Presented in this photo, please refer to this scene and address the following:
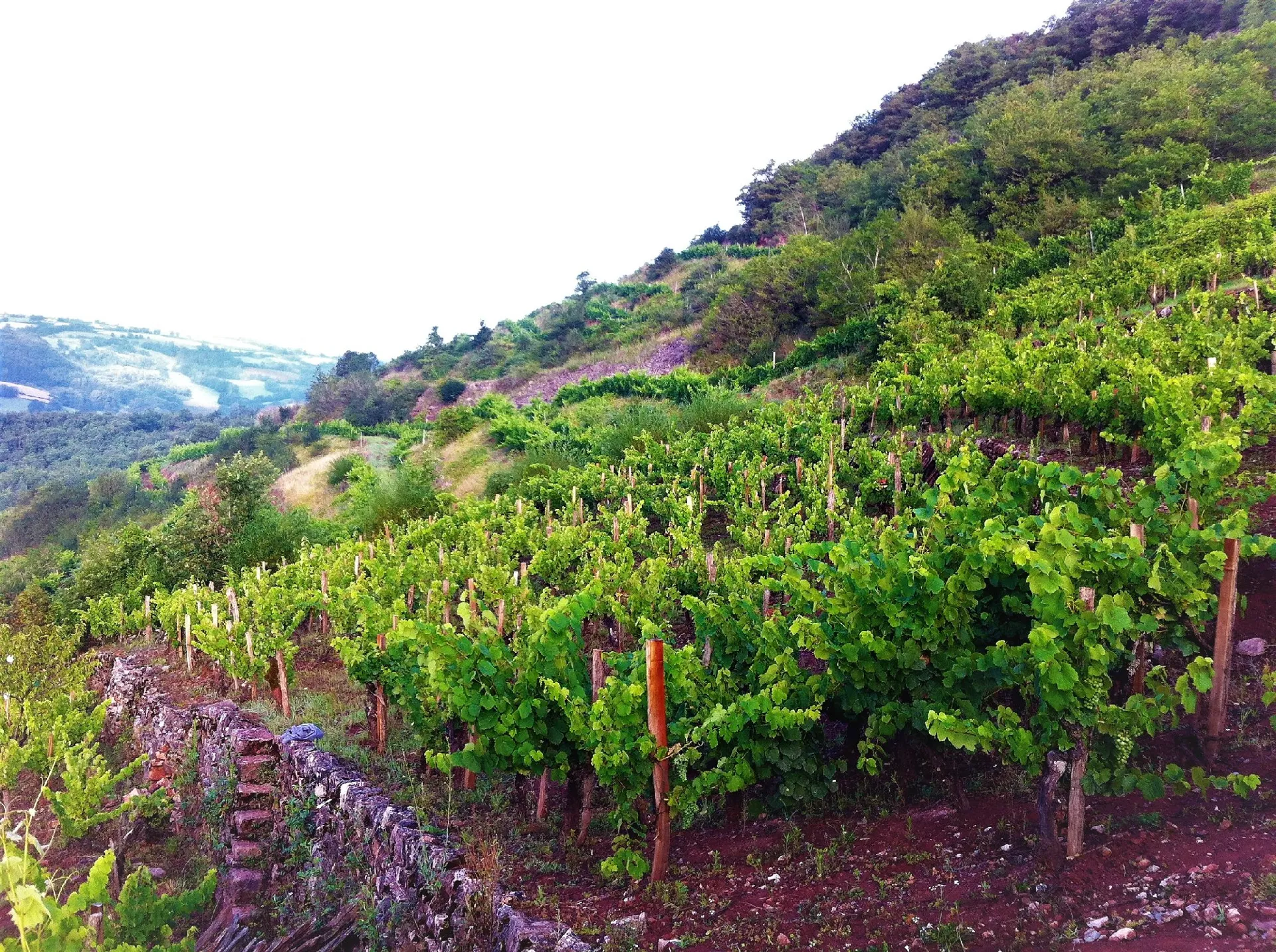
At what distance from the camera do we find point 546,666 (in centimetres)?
536

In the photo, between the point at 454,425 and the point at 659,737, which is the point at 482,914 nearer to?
the point at 659,737

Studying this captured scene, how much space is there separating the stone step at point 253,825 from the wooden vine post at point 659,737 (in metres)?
4.30

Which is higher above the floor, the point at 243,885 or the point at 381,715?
the point at 381,715

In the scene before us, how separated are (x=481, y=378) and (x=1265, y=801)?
4838 cm

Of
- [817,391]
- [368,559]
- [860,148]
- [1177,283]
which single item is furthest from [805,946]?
[860,148]

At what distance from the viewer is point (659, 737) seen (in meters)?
4.68

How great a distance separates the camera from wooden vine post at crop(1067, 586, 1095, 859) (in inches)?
158

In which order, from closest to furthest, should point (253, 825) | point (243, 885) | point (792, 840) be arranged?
point (792, 840) < point (243, 885) < point (253, 825)

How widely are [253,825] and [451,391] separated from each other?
40.8 m

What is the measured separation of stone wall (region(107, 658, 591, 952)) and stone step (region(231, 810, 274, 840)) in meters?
0.01

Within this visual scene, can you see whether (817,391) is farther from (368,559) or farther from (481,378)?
(481,378)

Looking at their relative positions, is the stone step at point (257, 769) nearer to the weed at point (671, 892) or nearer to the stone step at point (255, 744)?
the stone step at point (255, 744)

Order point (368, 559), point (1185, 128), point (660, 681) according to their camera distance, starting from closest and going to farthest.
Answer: point (660, 681), point (368, 559), point (1185, 128)

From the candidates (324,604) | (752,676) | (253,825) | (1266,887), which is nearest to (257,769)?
(253,825)
